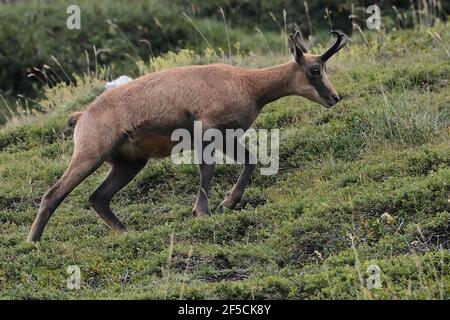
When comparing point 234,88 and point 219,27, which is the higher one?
point 234,88

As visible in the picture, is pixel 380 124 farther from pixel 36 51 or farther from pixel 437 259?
pixel 36 51

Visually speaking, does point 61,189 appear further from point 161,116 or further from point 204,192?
point 204,192

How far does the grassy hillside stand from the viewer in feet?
33.5

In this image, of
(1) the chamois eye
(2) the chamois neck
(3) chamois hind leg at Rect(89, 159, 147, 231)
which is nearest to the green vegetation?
(2) the chamois neck

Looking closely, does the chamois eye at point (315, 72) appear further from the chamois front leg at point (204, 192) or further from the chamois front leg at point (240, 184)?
the chamois front leg at point (204, 192)

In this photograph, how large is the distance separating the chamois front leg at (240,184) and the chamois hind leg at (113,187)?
105 cm

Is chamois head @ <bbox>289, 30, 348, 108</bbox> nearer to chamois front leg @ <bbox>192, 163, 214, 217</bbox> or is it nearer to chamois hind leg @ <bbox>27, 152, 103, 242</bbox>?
chamois front leg @ <bbox>192, 163, 214, 217</bbox>

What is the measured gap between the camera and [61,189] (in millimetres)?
12203

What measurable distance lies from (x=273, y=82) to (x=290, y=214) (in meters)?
1.76

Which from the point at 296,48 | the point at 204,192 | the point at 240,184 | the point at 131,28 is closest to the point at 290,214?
the point at 240,184
